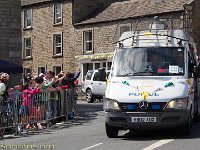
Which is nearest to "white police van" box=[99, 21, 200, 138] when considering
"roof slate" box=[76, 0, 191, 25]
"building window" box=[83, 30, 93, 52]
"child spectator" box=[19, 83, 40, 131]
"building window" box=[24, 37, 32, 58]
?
"child spectator" box=[19, 83, 40, 131]

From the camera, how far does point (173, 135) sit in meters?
12.1

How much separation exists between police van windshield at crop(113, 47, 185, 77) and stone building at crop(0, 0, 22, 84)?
1135 cm

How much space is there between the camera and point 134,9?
37.5m

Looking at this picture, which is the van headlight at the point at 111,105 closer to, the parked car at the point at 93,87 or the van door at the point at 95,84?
the parked car at the point at 93,87

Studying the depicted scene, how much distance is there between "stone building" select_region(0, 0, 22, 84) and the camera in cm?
2320

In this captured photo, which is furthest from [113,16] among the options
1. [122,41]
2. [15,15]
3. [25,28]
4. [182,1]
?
[122,41]

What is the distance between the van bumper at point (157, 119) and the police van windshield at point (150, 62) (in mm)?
1260

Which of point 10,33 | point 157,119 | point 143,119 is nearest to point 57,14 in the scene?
point 10,33

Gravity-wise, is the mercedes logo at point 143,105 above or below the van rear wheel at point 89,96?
above

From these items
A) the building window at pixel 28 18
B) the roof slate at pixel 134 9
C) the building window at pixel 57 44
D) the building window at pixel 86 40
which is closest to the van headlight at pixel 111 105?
the roof slate at pixel 134 9

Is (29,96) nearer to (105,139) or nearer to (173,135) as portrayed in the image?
(105,139)

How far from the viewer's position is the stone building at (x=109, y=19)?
34.1 m

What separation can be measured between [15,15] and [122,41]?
12.0 meters

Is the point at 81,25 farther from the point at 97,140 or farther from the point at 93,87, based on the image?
the point at 97,140
